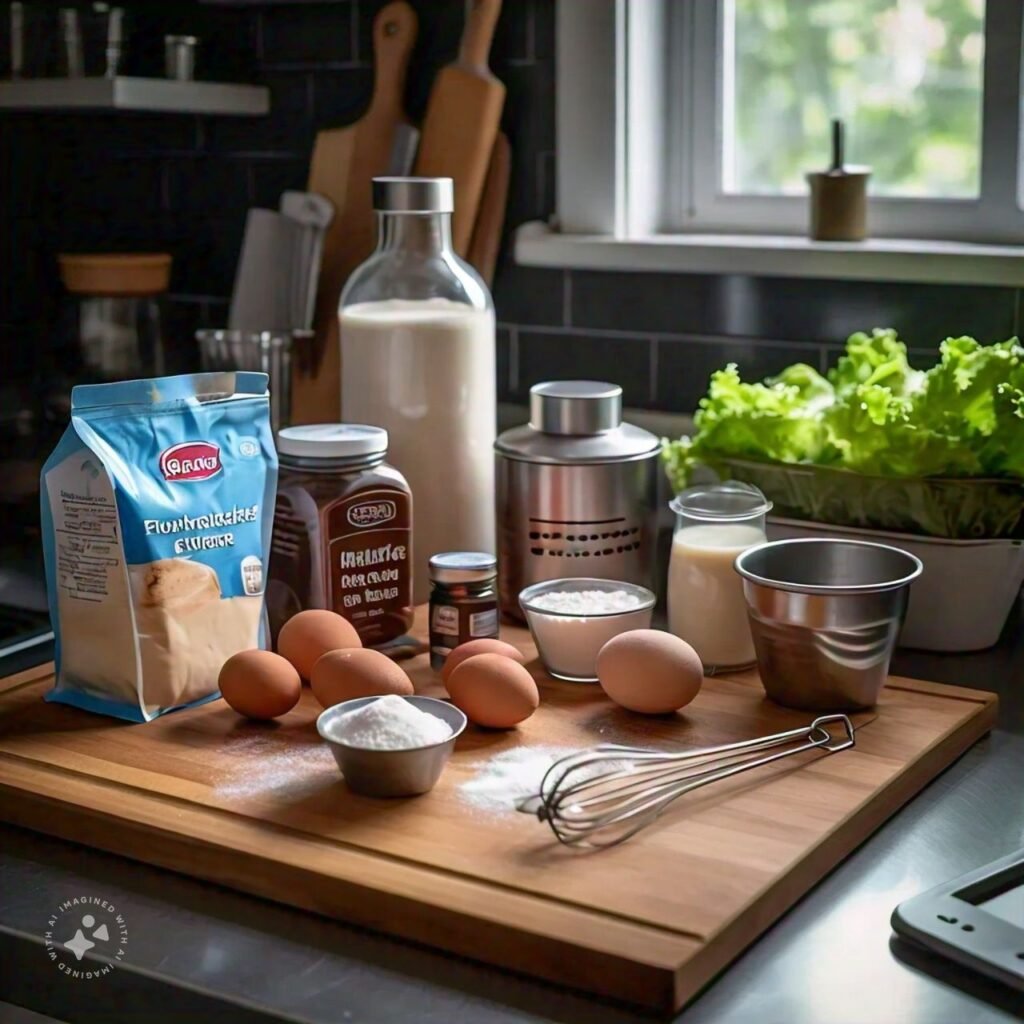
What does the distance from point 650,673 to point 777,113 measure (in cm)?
90

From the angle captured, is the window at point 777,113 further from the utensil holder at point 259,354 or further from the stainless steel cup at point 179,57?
the stainless steel cup at point 179,57

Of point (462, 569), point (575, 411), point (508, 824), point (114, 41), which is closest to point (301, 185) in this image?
point (114, 41)

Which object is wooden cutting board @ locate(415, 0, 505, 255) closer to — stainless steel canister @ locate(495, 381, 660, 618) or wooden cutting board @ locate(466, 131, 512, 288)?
wooden cutting board @ locate(466, 131, 512, 288)

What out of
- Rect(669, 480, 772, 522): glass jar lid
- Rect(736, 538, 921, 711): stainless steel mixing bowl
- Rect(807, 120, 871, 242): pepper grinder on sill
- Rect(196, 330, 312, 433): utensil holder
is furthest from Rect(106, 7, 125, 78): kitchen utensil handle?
Rect(736, 538, 921, 711): stainless steel mixing bowl

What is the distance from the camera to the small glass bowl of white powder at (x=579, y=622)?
128cm

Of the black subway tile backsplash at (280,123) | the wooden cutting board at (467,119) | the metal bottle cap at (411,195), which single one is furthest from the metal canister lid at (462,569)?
the black subway tile backsplash at (280,123)

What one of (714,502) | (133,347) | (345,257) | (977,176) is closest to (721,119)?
(977,176)

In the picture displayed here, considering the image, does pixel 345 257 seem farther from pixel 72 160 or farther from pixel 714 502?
pixel 714 502

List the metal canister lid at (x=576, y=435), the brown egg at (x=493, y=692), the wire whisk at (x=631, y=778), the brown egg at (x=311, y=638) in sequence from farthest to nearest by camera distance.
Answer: the metal canister lid at (x=576, y=435) → the brown egg at (x=311, y=638) → the brown egg at (x=493, y=692) → the wire whisk at (x=631, y=778)

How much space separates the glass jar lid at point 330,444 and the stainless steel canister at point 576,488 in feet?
0.47

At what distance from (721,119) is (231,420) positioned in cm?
84

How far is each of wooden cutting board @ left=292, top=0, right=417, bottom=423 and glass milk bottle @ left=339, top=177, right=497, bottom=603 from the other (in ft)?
1.31

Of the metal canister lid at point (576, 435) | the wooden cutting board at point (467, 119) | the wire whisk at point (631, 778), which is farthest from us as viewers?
the wooden cutting board at point (467, 119)

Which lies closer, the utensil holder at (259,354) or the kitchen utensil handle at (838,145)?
the kitchen utensil handle at (838,145)
